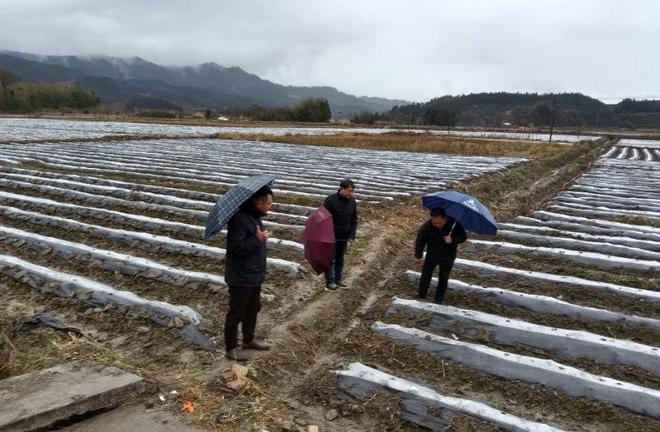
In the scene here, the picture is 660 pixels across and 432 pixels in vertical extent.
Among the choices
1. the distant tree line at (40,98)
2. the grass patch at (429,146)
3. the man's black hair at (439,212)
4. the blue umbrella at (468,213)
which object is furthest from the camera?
the distant tree line at (40,98)

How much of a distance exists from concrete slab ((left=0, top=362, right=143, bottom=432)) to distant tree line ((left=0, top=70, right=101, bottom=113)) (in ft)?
293

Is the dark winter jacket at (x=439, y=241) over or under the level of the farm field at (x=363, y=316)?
over

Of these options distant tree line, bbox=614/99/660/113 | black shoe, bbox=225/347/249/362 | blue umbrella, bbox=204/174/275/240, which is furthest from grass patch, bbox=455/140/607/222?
distant tree line, bbox=614/99/660/113

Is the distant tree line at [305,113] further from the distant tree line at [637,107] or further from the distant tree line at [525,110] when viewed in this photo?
the distant tree line at [637,107]

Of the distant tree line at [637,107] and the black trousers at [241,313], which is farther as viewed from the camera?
the distant tree line at [637,107]

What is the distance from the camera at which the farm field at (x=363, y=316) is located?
153 inches

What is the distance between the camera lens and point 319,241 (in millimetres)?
5223

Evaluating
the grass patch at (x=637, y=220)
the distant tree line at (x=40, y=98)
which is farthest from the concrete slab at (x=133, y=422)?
the distant tree line at (x=40, y=98)

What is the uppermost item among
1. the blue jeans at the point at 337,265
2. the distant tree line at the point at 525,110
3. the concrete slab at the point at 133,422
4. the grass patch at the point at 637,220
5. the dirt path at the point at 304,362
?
the distant tree line at the point at 525,110

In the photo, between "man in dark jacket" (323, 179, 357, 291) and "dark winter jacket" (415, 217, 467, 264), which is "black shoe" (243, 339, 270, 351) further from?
"dark winter jacket" (415, 217, 467, 264)

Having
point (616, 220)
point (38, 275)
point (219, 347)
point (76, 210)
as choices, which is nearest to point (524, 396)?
point (219, 347)

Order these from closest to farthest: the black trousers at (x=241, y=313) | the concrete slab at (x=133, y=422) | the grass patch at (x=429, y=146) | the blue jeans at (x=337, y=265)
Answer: the concrete slab at (x=133, y=422) < the black trousers at (x=241, y=313) < the blue jeans at (x=337, y=265) < the grass patch at (x=429, y=146)

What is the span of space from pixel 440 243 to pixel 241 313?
2.34 meters

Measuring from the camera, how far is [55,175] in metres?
12.6
